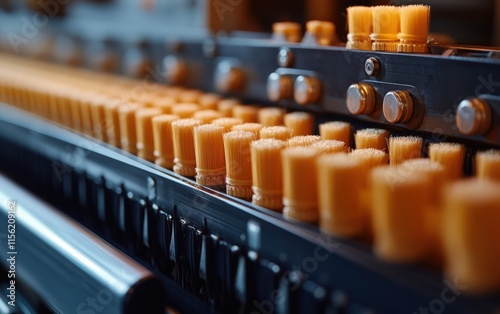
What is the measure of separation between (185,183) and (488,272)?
0.46 m

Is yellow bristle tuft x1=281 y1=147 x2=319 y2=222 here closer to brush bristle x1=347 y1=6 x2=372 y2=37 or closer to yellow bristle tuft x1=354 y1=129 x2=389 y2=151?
yellow bristle tuft x1=354 y1=129 x2=389 y2=151

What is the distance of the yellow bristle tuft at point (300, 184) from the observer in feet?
1.97

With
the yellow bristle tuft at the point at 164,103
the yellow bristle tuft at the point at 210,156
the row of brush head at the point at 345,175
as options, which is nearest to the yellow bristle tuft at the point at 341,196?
the row of brush head at the point at 345,175

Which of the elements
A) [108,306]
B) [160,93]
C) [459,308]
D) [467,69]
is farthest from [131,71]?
[459,308]

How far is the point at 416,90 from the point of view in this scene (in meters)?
0.74

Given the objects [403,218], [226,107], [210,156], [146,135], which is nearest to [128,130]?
[146,135]

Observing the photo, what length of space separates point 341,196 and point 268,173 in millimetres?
130

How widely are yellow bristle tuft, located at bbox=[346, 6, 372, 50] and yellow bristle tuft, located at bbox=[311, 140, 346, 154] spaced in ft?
0.73

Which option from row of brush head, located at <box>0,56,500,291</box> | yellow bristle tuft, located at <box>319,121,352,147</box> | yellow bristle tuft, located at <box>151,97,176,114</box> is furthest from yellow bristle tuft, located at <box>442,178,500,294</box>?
yellow bristle tuft, located at <box>151,97,176,114</box>

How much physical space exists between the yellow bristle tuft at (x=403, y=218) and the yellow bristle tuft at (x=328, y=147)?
14cm

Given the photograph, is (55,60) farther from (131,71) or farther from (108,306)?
(108,306)

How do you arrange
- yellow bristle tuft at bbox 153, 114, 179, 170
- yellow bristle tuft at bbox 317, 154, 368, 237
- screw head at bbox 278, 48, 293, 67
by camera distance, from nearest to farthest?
yellow bristle tuft at bbox 317, 154, 368, 237 < yellow bristle tuft at bbox 153, 114, 179, 170 < screw head at bbox 278, 48, 293, 67

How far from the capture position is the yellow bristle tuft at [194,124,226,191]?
76 centimetres

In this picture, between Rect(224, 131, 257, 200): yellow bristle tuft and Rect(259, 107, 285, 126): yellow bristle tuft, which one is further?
Rect(259, 107, 285, 126): yellow bristle tuft
